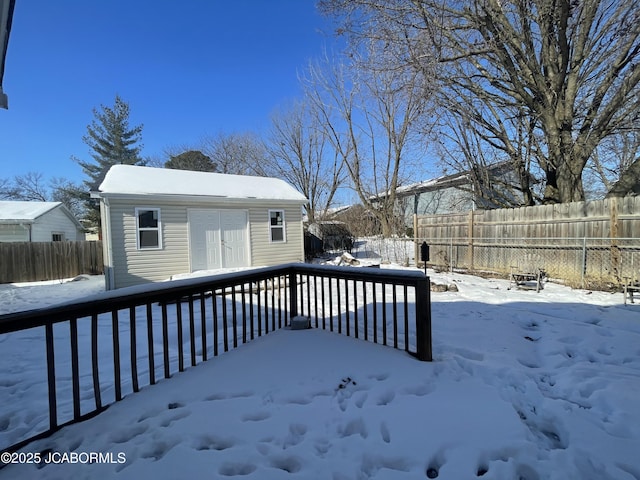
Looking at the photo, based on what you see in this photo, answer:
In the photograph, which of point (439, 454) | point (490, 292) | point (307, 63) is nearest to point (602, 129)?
point (490, 292)

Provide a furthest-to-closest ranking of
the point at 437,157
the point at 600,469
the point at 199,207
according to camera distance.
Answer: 1. the point at 437,157
2. the point at 199,207
3. the point at 600,469

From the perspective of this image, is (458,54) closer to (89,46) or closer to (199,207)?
(199,207)

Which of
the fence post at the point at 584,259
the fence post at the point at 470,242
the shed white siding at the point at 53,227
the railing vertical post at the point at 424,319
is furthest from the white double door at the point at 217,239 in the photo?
the shed white siding at the point at 53,227

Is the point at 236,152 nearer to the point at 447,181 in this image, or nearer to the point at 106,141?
the point at 106,141

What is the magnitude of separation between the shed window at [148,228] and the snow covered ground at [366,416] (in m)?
5.80

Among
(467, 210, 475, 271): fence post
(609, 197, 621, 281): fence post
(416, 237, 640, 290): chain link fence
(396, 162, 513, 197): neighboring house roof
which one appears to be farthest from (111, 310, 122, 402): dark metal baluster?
(396, 162, 513, 197): neighboring house roof

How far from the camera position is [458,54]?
7.86m

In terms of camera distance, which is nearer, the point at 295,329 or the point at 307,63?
the point at 295,329

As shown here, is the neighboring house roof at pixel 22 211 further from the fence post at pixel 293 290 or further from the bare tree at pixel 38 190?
the fence post at pixel 293 290

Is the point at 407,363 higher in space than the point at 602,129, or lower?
lower

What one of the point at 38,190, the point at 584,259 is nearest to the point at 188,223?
the point at 584,259

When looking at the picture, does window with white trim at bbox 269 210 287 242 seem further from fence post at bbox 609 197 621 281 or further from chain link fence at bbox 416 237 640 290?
fence post at bbox 609 197 621 281

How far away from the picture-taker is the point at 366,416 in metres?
2.03

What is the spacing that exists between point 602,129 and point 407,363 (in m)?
8.09
